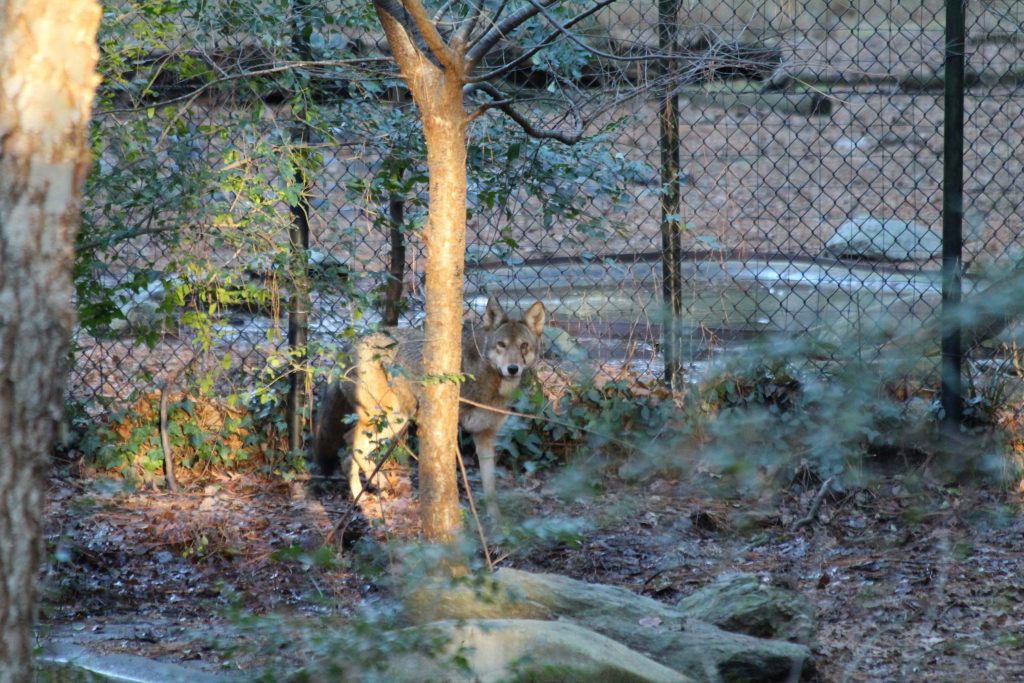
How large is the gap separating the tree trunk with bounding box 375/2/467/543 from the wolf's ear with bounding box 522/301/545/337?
3079mm

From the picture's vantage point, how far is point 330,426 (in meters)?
7.71

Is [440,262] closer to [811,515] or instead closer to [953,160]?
[811,515]

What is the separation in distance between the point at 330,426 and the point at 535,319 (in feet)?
5.08

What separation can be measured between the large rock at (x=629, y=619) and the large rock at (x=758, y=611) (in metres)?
0.13

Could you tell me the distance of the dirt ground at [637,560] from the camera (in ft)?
16.0

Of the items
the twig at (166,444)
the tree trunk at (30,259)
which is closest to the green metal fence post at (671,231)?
the twig at (166,444)

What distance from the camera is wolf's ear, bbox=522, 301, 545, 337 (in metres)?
7.90

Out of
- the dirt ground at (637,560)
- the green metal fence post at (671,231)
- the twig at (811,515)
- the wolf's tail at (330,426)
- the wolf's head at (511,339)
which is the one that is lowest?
the dirt ground at (637,560)

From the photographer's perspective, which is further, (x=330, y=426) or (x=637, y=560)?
(x=330, y=426)

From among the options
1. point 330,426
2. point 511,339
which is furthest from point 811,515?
point 330,426

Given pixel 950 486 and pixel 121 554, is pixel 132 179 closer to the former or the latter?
pixel 121 554

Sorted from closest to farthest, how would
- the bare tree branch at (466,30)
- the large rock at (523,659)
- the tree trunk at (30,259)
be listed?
1. the tree trunk at (30,259)
2. the large rock at (523,659)
3. the bare tree branch at (466,30)

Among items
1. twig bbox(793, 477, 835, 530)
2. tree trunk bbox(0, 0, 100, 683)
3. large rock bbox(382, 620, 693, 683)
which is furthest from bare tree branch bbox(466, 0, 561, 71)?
twig bbox(793, 477, 835, 530)

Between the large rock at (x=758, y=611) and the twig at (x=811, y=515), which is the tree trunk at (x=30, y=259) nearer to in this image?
the large rock at (x=758, y=611)
